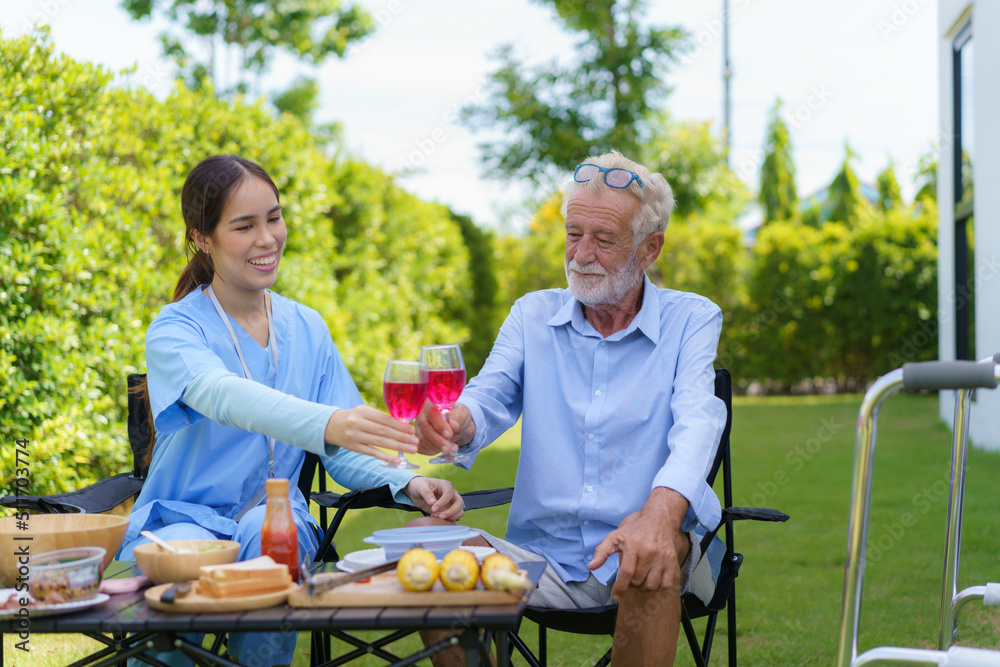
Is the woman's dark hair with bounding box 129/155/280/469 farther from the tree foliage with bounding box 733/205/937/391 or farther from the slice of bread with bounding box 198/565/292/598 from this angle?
the tree foliage with bounding box 733/205/937/391

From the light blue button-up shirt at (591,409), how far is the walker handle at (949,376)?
2.67 feet

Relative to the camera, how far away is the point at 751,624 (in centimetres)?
368

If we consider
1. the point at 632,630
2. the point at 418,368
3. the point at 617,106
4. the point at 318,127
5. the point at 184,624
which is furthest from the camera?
the point at 318,127

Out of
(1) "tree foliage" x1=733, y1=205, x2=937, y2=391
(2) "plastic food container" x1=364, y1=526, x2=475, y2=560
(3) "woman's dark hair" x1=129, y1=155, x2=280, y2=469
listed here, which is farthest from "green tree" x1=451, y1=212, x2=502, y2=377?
(2) "plastic food container" x1=364, y1=526, x2=475, y2=560

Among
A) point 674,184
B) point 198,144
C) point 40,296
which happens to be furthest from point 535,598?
point 674,184

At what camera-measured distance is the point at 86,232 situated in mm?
4254

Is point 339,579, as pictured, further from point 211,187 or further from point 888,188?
point 888,188

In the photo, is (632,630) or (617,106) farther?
(617,106)

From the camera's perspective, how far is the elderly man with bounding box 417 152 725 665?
7.60 ft

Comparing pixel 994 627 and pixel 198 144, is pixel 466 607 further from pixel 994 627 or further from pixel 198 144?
pixel 198 144

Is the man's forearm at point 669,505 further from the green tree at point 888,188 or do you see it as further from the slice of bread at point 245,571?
the green tree at point 888,188

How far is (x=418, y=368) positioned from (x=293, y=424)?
28 centimetres

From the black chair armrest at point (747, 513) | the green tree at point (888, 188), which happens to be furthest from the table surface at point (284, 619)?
the green tree at point (888, 188)

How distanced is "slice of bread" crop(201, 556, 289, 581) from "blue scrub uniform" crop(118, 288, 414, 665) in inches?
19.1
